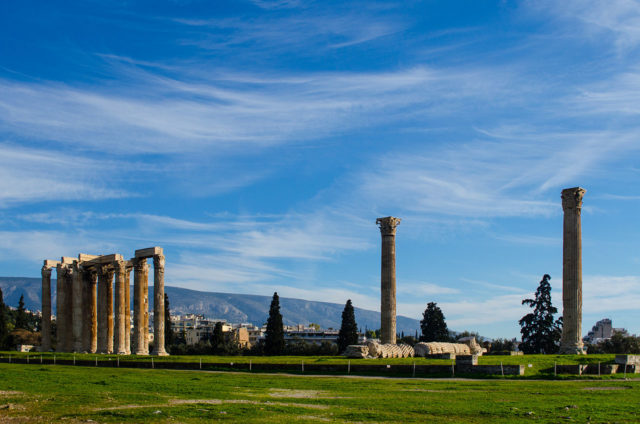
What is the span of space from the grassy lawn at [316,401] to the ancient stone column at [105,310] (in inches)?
1551

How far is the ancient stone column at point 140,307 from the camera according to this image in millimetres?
67938

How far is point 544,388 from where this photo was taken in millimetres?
27844

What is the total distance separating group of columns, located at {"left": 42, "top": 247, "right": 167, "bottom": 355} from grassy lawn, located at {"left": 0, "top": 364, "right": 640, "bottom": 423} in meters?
35.7

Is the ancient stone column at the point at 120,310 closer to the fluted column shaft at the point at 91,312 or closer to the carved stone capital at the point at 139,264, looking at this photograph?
the carved stone capital at the point at 139,264

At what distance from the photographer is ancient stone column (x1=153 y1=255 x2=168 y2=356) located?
67.0 metres

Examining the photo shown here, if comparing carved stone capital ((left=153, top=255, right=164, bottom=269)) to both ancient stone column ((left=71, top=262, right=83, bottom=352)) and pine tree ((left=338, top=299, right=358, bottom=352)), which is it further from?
pine tree ((left=338, top=299, right=358, bottom=352))

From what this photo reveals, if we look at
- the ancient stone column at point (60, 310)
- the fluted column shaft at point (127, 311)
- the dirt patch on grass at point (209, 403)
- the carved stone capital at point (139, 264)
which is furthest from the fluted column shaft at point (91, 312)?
the dirt patch on grass at point (209, 403)

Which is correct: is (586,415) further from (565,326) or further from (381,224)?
(381,224)

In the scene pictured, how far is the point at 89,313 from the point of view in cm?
7444

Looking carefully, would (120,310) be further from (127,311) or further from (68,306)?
(68,306)

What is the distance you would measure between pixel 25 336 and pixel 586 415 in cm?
9725

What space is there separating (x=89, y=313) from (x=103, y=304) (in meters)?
3.66

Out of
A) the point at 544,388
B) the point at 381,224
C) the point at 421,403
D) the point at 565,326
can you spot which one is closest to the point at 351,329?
the point at 381,224

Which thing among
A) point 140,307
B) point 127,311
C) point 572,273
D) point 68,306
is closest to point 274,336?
point 127,311
